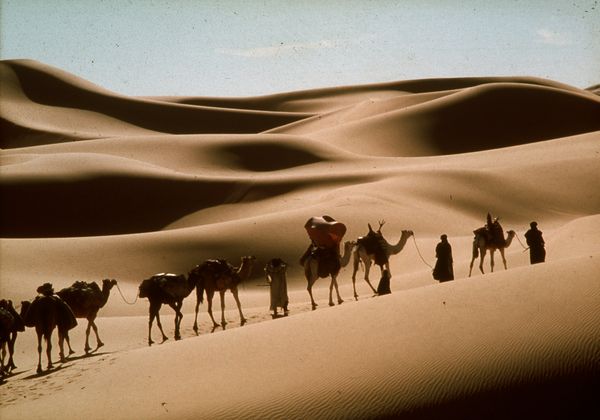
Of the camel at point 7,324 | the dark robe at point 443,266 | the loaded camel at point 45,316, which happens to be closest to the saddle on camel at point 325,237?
the dark robe at point 443,266

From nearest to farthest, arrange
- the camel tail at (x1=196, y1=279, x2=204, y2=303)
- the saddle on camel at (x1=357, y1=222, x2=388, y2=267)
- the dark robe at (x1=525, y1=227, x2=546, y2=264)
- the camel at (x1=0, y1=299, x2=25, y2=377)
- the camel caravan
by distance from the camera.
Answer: the camel at (x1=0, y1=299, x2=25, y2=377), the camel caravan, the camel tail at (x1=196, y1=279, x2=204, y2=303), the saddle on camel at (x1=357, y1=222, x2=388, y2=267), the dark robe at (x1=525, y1=227, x2=546, y2=264)

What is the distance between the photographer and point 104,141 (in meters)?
64.4

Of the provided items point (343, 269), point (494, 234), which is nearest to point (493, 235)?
point (494, 234)

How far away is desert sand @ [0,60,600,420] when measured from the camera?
8039 mm

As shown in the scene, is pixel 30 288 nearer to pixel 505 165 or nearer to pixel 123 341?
pixel 123 341

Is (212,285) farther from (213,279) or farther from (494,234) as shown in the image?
(494,234)

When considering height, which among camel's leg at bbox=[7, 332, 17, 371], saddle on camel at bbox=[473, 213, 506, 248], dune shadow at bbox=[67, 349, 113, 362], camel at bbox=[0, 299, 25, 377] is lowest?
A: dune shadow at bbox=[67, 349, 113, 362]

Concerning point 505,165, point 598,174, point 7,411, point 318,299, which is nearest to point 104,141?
point 505,165

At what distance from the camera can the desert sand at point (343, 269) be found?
316 inches

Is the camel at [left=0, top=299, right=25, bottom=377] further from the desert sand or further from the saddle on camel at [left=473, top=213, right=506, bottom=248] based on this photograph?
the saddle on camel at [left=473, top=213, right=506, bottom=248]

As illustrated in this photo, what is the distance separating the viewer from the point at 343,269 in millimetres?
25172

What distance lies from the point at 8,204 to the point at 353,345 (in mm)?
34789

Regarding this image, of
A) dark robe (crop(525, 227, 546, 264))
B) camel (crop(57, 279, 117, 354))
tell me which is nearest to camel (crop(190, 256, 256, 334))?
camel (crop(57, 279, 117, 354))

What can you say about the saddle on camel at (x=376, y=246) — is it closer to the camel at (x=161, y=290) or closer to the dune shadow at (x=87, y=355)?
the camel at (x=161, y=290)
